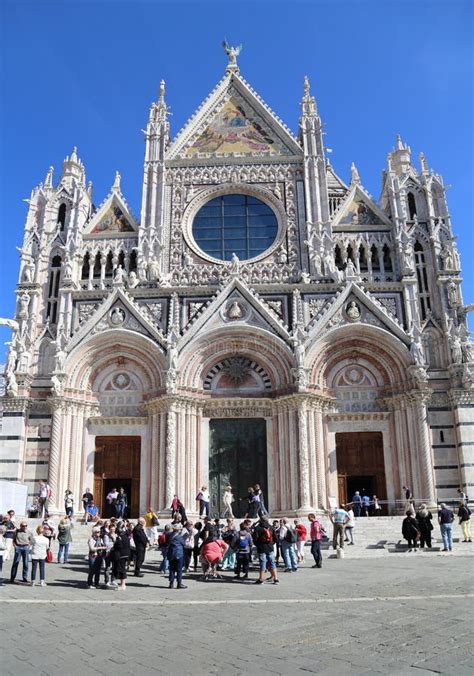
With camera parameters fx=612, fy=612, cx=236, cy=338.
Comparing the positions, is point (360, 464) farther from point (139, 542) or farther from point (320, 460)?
point (139, 542)

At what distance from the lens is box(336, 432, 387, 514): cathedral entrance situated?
888 inches

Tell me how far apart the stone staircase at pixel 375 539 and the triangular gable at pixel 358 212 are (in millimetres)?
12435

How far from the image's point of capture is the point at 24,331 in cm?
2408

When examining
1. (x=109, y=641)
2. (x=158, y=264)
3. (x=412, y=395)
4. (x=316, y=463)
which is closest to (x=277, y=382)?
(x=316, y=463)

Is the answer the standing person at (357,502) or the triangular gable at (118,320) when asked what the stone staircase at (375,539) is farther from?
the triangular gable at (118,320)

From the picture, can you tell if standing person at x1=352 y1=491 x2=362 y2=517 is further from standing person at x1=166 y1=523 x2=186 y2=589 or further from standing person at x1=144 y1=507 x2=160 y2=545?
standing person at x1=166 y1=523 x2=186 y2=589

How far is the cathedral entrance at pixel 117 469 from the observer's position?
22.5 meters

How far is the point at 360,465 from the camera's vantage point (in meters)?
22.9

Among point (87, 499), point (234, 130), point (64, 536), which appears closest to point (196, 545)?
point (64, 536)

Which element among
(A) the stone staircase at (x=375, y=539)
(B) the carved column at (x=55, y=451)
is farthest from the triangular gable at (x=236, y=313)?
(A) the stone staircase at (x=375, y=539)

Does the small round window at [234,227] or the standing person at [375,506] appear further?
the small round window at [234,227]

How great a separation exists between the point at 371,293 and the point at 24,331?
13763 millimetres

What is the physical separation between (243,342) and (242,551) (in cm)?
1161

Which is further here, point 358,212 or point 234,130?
point 234,130
